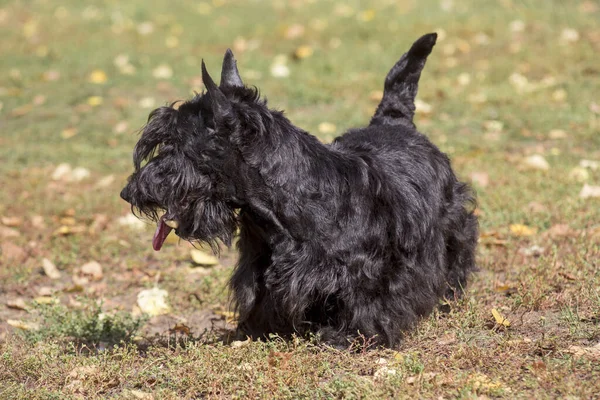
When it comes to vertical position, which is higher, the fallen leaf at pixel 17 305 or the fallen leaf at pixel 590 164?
the fallen leaf at pixel 590 164

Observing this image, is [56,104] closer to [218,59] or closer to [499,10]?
[218,59]

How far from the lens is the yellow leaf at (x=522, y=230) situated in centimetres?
548

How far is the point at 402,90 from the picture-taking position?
4.90 m

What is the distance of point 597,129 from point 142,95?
5476mm

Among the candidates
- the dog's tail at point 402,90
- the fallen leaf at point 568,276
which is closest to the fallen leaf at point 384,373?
the fallen leaf at point 568,276

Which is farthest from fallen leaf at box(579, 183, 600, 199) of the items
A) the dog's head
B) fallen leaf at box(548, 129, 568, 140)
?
the dog's head

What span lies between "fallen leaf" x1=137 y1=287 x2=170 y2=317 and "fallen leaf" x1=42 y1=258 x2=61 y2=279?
2.64 ft

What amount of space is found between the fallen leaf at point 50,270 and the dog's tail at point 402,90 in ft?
8.43

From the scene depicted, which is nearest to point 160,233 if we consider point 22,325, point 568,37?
point 22,325

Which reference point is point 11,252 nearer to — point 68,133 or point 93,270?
point 93,270

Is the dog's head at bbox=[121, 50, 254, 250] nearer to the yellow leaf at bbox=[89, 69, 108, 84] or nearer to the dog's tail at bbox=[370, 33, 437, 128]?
the dog's tail at bbox=[370, 33, 437, 128]

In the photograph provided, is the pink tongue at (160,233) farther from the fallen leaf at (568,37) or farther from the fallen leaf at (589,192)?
the fallen leaf at (568,37)

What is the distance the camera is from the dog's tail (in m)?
4.87

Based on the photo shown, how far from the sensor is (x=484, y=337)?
3.84 meters
